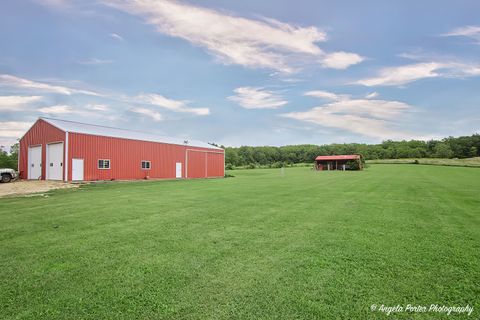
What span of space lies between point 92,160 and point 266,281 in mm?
27086

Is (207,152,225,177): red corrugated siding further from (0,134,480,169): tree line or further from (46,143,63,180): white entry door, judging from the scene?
(0,134,480,169): tree line

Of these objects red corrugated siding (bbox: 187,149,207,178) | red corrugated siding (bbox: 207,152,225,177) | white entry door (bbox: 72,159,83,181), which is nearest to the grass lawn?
white entry door (bbox: 72,159,83,181)

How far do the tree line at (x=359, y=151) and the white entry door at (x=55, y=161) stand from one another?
7439 centimetres

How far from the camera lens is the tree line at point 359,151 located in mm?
99312

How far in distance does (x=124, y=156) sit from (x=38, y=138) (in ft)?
27.7

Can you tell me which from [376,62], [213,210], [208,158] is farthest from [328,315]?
[208,158]

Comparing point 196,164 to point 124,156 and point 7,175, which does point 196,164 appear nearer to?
point 124,156

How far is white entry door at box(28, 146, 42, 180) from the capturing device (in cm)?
2805

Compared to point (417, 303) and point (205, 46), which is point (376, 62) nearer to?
point (205, 46)

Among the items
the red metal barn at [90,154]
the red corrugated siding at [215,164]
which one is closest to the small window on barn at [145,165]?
the red metal barn at [90,154]

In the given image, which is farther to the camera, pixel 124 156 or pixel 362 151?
pixel 362 151

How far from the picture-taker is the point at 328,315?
3180 mm

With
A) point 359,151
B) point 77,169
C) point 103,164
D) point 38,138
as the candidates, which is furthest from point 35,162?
point 359,151

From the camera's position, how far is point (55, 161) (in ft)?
86.0
